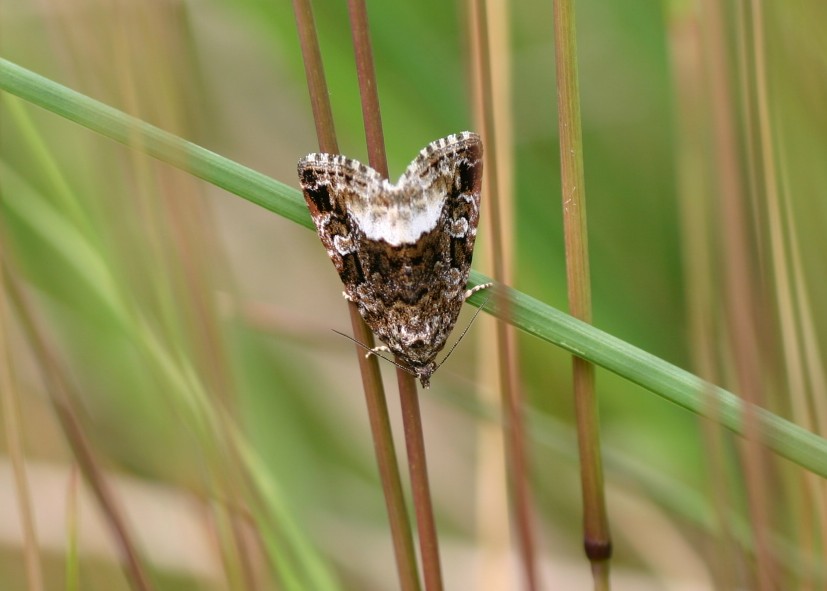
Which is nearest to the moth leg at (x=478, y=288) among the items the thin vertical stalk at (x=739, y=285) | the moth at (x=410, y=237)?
the moth at (x=410, y=237)

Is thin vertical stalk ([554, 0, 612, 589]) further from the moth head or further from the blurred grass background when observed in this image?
the moth head

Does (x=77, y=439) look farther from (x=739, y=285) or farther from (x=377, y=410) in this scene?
(x=739, y=285)

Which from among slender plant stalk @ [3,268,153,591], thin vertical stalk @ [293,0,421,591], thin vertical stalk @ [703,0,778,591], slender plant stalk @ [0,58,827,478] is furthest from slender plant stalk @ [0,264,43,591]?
thin vertical stalk @ [703,0,778,591]

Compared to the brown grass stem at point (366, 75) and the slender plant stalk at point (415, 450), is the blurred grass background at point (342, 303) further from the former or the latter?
the brown grass stem at point (366, 75)

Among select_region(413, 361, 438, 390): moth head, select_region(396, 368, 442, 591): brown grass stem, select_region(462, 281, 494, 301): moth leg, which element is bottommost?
select_region(396, 368, 442, 591): brown grass stem

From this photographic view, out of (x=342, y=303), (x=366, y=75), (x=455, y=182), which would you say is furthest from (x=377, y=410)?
(x=342, y=303)

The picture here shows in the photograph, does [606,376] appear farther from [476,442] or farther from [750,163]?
[750,163]

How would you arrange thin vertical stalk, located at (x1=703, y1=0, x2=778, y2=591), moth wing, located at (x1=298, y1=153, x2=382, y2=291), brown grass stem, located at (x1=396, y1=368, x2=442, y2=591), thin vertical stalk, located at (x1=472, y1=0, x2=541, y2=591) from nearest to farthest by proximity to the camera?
thin vertical stalk, located at (x1=703, y1=0, x2=778, y2=591) → thin vertical stalk, located at (x1=472, y1=0, x2=541, y2=591) → brown grass stem, located at (x1=396, y1=368, x2=442, y2=591) → moth wing, located at (x1=298, y1=153, x2=382, y2=291)
